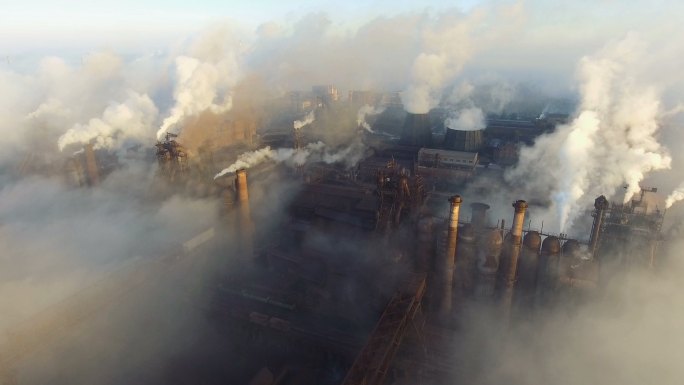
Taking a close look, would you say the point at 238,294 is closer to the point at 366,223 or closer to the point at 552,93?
the point at 366,223

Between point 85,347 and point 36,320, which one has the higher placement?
point 36,320

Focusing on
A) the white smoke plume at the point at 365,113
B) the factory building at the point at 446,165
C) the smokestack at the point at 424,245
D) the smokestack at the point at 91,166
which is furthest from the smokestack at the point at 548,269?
the white smoke plume at the point at 365,113

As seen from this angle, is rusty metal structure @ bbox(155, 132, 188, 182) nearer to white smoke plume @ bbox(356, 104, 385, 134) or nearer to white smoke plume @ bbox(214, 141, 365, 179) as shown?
white smoke plume @ bbox(214, 141, 365, 179)

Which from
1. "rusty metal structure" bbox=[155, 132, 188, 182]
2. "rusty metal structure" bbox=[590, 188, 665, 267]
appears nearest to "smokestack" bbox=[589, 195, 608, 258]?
"rusty metal structure" bbox=[590, 188, 665, 267]

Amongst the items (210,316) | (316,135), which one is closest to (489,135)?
(316,135)

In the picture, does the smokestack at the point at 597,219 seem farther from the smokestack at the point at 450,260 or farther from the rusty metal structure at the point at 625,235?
the smokestack at the point at 450,260

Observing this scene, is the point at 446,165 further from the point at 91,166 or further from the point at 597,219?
the point at 91,166

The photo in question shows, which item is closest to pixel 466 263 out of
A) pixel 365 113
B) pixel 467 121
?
pixel 467 121
